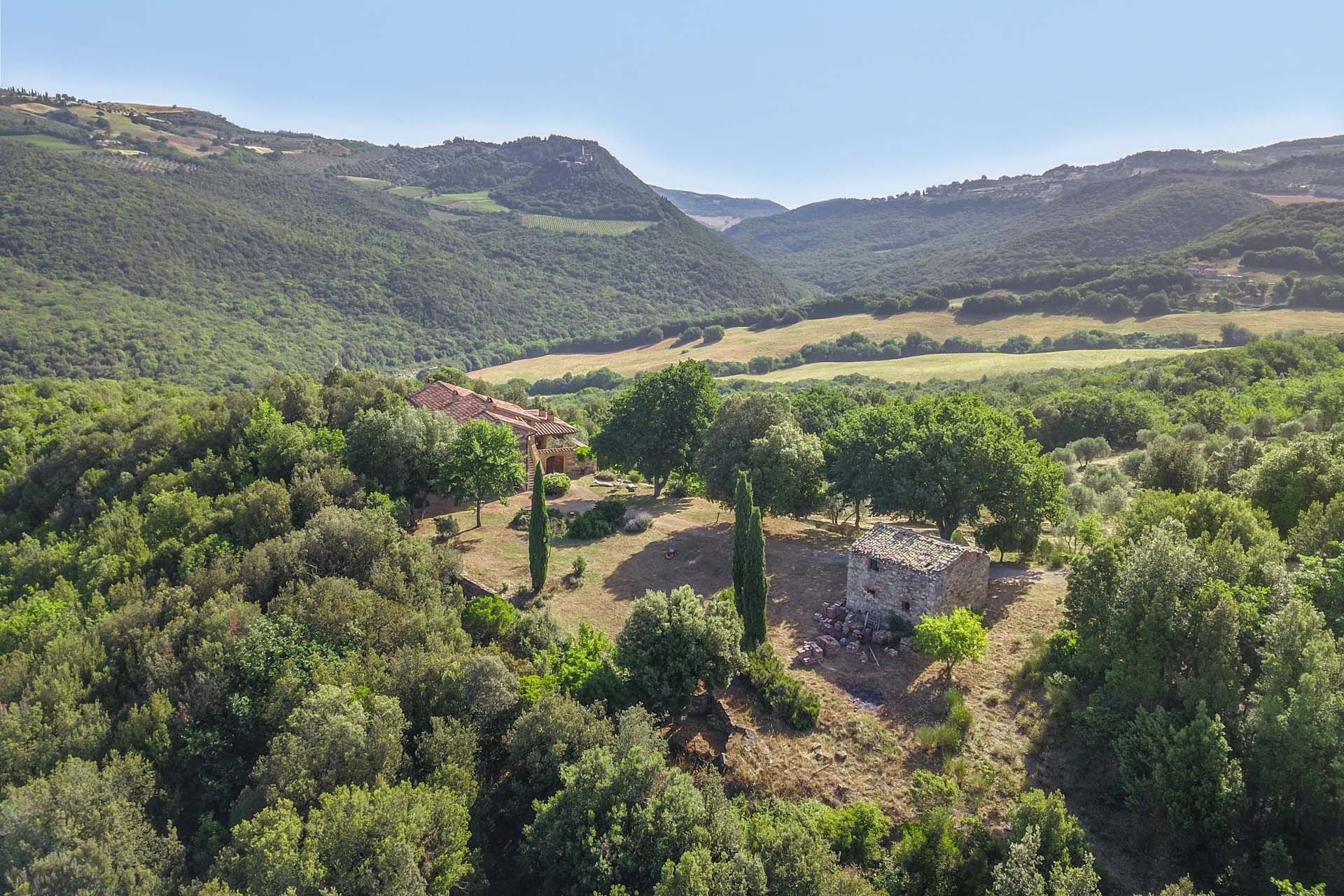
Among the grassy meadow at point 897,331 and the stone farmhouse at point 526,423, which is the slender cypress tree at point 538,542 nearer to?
the stone farmhouse at point 526,423

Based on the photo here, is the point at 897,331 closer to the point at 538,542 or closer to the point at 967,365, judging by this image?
the point at 967,365

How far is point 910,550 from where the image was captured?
25.2 m

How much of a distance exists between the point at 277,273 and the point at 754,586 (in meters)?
111

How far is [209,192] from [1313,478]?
142681 mm

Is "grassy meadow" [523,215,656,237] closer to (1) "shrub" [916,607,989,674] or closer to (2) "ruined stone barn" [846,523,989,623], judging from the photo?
(2) "ruined stone barn" [846,523,989,623]

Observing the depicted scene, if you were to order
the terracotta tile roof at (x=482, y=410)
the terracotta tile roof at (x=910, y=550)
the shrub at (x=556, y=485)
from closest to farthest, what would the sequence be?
1. the terracotta tile roof at (x=910, y=550)
2. the shrub at (x=556, y=485)
3. the terracotta tile roof at (x=482, y=410)

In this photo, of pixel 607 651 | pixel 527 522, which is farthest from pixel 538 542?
pixel 527 522

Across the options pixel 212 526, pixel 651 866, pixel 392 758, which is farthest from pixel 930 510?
pixel 212 526

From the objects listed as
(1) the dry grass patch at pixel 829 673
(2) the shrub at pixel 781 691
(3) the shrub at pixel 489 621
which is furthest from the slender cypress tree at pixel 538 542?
(2) the shrub at pixel 781 691

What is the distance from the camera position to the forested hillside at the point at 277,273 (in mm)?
82750

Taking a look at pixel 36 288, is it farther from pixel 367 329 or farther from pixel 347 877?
pixel 347 877

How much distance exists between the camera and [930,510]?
28984 mm

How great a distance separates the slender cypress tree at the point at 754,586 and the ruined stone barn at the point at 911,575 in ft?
13.0

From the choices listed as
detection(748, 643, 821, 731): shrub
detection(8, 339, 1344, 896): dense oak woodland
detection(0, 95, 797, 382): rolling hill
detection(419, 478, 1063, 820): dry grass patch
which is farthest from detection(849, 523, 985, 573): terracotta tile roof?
detection(0, 95, 797, 382): rolling hill
